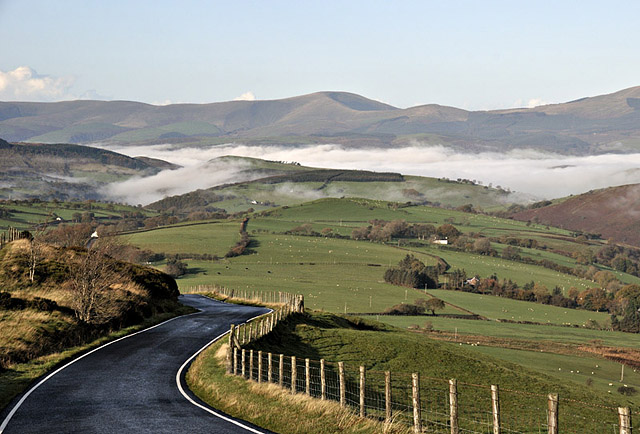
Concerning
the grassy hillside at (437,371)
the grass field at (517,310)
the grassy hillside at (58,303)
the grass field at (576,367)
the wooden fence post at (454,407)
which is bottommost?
the grass field at (517,310)

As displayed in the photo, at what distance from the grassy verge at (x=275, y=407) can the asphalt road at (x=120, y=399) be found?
3.32ft

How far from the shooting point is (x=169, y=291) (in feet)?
248

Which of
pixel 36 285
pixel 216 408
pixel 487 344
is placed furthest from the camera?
pixel 487 344

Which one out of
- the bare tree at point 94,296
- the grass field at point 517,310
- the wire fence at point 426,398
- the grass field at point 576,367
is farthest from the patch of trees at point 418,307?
the bare tree at point 94,296

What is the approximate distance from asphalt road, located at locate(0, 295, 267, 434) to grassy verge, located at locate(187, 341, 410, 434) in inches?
39.8

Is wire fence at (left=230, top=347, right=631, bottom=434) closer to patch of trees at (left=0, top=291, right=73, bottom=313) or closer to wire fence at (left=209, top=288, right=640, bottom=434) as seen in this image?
wire fence at (left=209, top=288, right=640, bottom=434)

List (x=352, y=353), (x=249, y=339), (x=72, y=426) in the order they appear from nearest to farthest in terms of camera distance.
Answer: (x=72, y=426) < (x=249, y=339) < (x=352, y=353)

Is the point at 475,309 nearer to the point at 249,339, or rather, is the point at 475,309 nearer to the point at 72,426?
the point at 249,339

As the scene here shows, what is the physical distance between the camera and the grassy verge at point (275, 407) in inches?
943

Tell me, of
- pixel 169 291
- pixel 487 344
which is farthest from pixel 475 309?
pixel 169 291

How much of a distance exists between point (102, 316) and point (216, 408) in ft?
82.7

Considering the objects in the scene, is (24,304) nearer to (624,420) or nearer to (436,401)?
(436,401)

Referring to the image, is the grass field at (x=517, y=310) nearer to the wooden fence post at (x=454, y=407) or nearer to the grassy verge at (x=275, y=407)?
the grassy verge at (x=275, y=407)

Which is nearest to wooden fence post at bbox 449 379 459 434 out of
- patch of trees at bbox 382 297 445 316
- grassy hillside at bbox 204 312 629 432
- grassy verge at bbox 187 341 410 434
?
grassy verge at bbox 187 341 410 434
